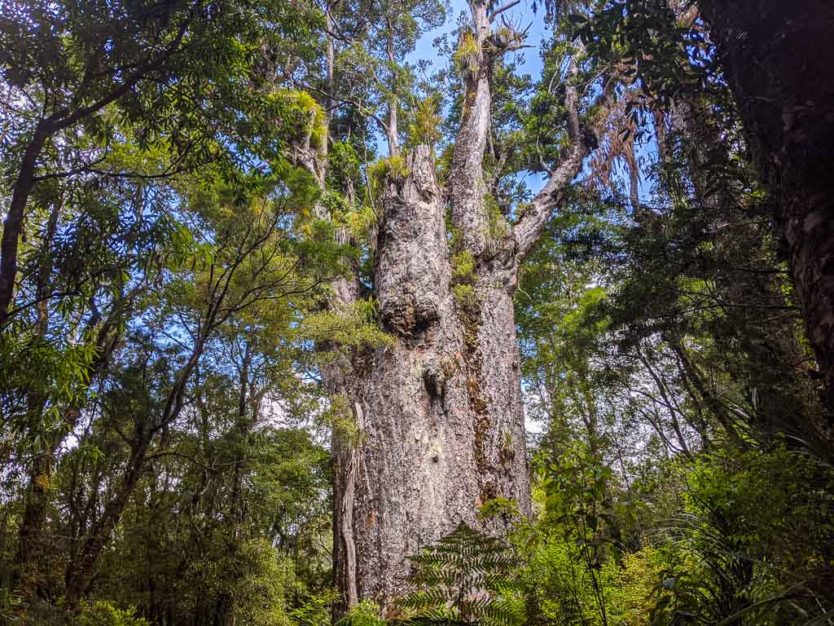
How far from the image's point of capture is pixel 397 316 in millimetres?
7113

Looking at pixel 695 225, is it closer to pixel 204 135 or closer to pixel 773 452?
pixel 773 452

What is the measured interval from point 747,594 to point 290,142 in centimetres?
1035

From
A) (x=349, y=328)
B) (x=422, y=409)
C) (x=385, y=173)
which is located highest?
(x=385, y=173)

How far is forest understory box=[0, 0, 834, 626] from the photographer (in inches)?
95.3

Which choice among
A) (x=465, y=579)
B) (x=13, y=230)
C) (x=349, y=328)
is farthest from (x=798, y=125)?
(x=349, y=328)

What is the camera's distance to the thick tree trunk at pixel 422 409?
588 cm

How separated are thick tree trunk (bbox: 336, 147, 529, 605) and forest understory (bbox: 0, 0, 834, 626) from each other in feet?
0.14

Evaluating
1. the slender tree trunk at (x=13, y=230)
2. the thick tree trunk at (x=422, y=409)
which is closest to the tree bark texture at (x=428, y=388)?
the thick tree trunk at (x=422, y=409)

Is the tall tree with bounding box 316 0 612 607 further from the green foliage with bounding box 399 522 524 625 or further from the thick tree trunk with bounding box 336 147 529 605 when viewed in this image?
the green foliage with bounding box 399 522 524 625

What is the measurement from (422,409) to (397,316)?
1.38 meters

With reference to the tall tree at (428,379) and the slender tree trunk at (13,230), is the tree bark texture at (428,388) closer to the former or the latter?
the tall tree at (428,379)

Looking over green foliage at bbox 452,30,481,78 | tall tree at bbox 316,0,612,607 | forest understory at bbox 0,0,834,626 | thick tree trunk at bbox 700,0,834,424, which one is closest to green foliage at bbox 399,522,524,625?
forest understory at bbox 0,0,834,626

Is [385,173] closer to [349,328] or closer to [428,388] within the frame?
[349,328]

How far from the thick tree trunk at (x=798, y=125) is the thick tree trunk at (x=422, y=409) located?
4.86m
